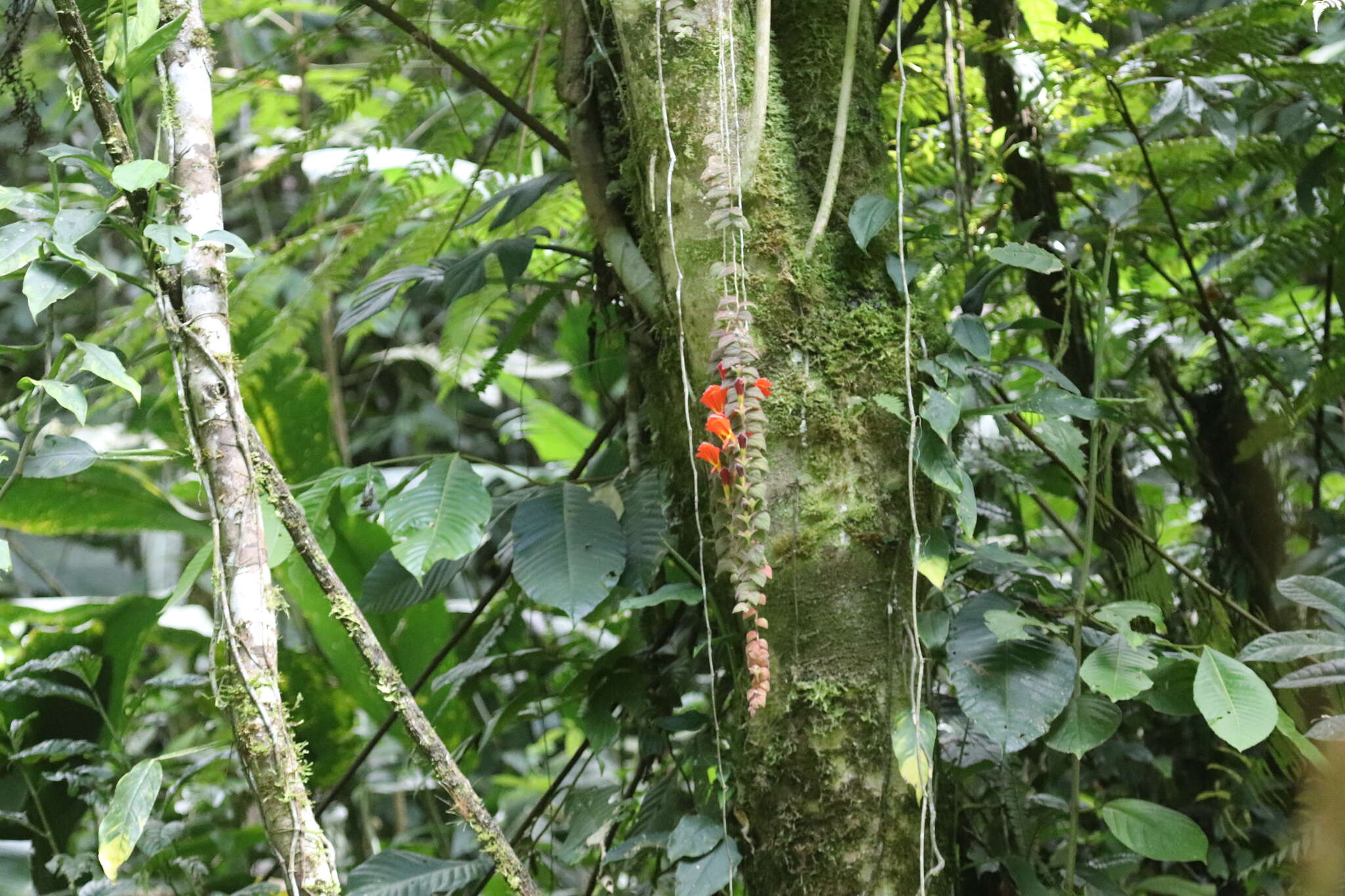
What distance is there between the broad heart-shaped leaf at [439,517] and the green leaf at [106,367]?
37 cm

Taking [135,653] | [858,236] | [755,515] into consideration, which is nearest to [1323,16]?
[858,236]

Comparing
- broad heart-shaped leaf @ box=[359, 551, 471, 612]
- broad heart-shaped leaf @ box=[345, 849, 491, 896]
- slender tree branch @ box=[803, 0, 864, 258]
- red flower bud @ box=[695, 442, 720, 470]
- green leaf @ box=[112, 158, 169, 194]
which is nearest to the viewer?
green leaf @ box=[112, 158, 169, 194]

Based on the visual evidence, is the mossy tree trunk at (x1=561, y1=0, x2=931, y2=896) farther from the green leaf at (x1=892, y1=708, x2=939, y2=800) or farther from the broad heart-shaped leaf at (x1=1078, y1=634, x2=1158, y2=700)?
the broad heart-shaped leaf at (x1=1078, y1=634, x2=1158, y2=700)

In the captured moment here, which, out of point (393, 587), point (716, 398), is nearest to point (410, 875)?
point (393, 587)

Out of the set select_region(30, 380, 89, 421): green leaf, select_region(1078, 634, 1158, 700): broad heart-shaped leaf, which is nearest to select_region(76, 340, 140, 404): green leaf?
select_region(30, 380, 89, 421): green leaf

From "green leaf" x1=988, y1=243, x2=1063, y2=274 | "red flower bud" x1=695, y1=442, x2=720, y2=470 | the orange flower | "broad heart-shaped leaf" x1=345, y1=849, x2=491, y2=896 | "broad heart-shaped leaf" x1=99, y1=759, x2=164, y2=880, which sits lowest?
"broad heart-shaped leaf" x1=345, y1=849, x2=491, y2=896

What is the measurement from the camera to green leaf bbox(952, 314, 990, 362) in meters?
1.26

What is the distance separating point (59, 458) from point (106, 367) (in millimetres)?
253

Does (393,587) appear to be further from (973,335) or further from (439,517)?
(973,335)

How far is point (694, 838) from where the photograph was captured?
1.23 meters

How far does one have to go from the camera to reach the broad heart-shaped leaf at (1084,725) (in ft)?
3.88

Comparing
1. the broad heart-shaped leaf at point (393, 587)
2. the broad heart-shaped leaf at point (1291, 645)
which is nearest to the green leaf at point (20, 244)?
the broad heart-shaped leaf at point (393, 587)

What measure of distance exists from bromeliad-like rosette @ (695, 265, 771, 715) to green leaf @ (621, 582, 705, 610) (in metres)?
0.12

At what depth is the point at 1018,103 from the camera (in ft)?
6.50
